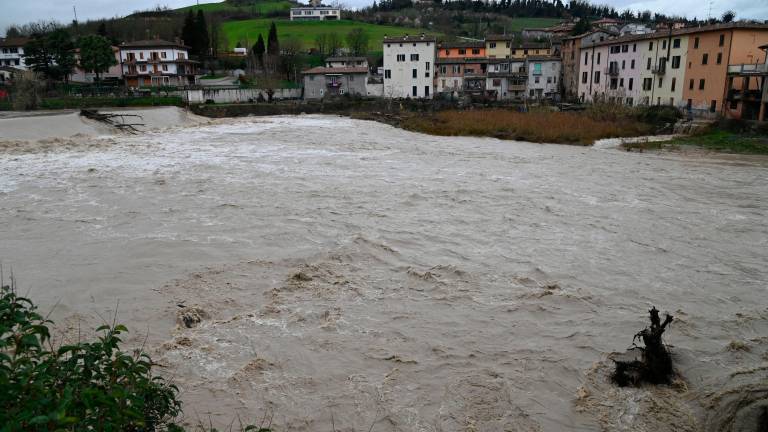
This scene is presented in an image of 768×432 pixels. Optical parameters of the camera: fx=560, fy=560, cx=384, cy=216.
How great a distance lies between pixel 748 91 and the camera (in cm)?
3366

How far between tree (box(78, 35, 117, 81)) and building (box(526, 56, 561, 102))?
149 feet

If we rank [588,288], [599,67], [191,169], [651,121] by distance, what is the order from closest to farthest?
[588,288]
[191,169]
[651,121]
[599,67]

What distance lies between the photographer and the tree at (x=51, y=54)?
5709 centimetres

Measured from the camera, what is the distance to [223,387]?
652 centimetres

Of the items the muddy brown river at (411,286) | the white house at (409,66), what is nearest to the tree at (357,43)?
the white house at (409,66)

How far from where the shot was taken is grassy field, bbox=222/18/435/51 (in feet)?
315

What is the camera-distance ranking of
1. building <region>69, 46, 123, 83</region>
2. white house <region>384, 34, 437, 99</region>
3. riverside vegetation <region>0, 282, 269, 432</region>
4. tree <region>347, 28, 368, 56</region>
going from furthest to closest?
tree <region>347, 28, 368, 56</region> < building <region>69, 46, 123, 83</region> < white house <region>384, 34, 437, 99</region> < riverside vegetation <region>0, 282, 269, 432</region>

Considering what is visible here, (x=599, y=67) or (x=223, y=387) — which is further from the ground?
(x=599, y=67)

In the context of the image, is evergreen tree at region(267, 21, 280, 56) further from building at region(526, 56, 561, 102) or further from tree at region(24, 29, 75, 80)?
building at region(526, 56, 561, 102)

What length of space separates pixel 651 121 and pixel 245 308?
34.5 meters

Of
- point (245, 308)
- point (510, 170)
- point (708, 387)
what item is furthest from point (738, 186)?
point (245, 308)

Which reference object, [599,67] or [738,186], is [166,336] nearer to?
[738,186]

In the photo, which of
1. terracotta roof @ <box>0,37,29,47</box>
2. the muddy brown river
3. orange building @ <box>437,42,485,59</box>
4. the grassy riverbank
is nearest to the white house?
orange building @ <box>437,42,485,59</box>

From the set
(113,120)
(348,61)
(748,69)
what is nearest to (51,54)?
(113,120)
